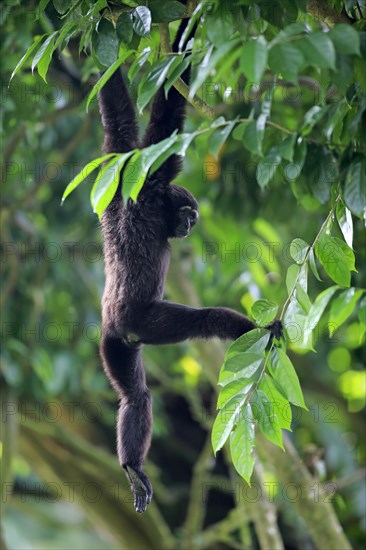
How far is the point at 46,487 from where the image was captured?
25.9ft

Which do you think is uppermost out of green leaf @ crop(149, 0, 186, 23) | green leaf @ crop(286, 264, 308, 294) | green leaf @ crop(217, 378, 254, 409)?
green leaf @ crop(149, 0, 186, 23)

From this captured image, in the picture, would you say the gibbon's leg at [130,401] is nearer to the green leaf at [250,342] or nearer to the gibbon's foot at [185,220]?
the gibbon's foot at [185,220]

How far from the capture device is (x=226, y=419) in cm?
270

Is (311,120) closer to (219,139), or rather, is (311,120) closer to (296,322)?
(219,139)

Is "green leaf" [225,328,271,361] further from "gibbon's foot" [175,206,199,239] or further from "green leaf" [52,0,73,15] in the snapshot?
"green leaf" [52,0,73,15]

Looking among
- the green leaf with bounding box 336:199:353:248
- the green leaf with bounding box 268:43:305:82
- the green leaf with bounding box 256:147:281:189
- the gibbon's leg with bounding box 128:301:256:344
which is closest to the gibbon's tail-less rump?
the gibbon's leg with bounding box 128:301:256:344

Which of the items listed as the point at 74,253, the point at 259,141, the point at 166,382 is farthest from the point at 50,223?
the point at 259,141

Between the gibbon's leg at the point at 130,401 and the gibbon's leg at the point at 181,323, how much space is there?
22cm

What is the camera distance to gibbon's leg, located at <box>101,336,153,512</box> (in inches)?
147

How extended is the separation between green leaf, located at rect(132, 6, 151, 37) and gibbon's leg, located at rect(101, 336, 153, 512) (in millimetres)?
1513

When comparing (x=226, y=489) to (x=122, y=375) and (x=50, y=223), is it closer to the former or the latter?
(x=50, y=223)

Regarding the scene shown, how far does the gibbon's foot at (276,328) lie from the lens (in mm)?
2957

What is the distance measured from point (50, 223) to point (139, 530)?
2.77m

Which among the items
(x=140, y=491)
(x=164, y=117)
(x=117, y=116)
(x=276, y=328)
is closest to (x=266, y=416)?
(x=276, y=328)
